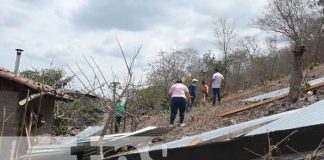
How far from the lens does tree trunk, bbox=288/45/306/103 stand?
31.3 ft

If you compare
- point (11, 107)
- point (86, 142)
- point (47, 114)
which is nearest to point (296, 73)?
point (86, 142)

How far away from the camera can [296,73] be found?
32.1 ft

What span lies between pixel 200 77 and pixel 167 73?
17.6ft

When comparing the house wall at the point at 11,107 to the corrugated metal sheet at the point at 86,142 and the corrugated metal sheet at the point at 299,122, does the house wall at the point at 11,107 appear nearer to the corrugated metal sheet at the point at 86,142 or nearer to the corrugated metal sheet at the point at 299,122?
the corrugated metal sheet at the point at 86,142

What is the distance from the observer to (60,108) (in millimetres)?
19469

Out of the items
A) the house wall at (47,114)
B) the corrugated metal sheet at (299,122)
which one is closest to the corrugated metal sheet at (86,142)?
the corrugated metal sheet at (299,122)

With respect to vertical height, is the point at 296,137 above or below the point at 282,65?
below

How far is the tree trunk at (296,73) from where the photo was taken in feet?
31.3

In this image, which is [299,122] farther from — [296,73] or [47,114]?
[47,114]

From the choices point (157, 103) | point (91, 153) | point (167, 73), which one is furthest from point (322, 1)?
point (91, 153)

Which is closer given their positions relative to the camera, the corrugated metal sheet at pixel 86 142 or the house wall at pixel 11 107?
the corrugated metal sheet at pixel 86 142

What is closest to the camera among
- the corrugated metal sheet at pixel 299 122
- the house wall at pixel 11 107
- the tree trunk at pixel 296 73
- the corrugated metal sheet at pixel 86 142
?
the corrugated metal sheet at pixel 299 122

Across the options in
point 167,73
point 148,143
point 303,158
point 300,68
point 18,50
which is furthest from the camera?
point 167,73

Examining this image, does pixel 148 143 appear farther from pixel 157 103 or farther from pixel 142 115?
pixel 157 103
